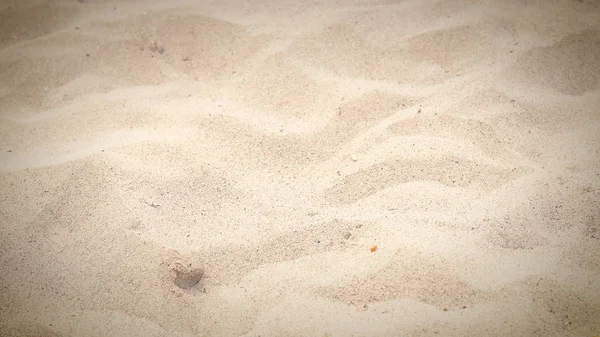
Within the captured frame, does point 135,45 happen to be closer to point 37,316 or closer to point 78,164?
point 78,164

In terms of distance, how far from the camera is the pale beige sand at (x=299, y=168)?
1234 millimetres

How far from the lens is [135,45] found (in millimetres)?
1883

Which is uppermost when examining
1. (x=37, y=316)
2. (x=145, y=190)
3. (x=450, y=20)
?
(x=450, y=20)

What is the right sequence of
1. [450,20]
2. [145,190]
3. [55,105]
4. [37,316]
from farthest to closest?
[450,20] → [55,105] → [145,190] → [37,316]

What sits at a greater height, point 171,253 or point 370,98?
point 370,98

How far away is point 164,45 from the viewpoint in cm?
188

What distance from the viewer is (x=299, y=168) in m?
1.53

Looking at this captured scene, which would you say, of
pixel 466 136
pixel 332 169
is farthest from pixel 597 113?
pixel 332 169

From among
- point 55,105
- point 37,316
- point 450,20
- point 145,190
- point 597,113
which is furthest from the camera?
point 450,20

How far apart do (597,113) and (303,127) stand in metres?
1.00

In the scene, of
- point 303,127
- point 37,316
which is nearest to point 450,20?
point 303,127

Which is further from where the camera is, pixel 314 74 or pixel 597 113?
pixel 314 74

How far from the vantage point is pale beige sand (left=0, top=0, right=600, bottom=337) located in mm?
1234

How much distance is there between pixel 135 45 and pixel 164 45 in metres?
0.12
